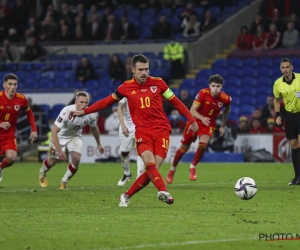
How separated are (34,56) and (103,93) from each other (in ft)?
16.3

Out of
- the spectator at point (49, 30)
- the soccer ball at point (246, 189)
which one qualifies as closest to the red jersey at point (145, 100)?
the soccer ball at point (246, 189)

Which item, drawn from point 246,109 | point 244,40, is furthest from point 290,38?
point 246,109

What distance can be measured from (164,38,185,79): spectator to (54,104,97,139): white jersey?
1389cm

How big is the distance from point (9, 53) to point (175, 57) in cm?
791

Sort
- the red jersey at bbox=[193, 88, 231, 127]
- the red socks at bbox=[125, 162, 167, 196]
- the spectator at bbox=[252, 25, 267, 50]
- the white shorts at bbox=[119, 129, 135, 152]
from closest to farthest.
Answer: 1. the red socks at bbox=[125, 162, 167, 196]
2. the red jersey at bbox=[193, 88, 231, 127]
3. the white shorts at bbox=[119, 129, 135, 152]
4. the spectator at bbox=[252, 25, 267, 50]

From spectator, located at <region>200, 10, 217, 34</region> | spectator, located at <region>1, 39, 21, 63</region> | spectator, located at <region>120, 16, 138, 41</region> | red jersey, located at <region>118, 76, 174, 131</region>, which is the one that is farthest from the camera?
spectator, located at <region>1, 39, 21, 63</region>

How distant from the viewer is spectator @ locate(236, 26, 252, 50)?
2988 centimetres

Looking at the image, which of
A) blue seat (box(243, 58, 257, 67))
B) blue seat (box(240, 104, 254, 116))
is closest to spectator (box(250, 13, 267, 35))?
blue seat (box(243, 58, 257, 67))

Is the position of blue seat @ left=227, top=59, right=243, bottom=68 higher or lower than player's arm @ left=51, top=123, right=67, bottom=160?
higher

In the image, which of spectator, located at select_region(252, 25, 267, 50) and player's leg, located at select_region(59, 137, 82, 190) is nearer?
player's leg, located at select_region(59, 137, 82, 190)

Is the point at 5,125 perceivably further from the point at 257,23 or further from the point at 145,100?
the point at 257,23

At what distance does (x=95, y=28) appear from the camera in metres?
33.0

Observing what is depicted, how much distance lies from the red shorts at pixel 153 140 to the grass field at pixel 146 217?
0.85 metres

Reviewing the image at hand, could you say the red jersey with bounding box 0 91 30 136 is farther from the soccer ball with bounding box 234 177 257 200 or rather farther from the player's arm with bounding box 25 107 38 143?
the soccer ball with bounding box 234 177 257 200
